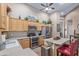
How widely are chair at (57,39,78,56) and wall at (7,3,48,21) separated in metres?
0.57

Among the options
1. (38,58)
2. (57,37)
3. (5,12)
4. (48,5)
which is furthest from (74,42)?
(5,12)

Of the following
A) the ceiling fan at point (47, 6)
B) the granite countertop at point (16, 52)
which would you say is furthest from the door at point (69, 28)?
the granite countertop at point (16, 52)

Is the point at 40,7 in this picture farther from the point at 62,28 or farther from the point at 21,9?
the point at 62,28

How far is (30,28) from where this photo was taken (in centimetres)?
176

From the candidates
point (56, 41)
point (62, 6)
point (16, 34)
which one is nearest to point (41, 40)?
point (56, 41)

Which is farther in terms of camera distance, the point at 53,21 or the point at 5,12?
the point at 53,21

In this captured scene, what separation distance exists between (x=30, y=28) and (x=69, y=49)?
2.47 ft

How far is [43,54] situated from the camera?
1608 mm

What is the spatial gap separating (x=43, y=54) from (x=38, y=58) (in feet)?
0.34

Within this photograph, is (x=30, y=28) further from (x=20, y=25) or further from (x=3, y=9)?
(x=3, y=9)

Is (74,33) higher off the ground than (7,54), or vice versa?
(74,33)

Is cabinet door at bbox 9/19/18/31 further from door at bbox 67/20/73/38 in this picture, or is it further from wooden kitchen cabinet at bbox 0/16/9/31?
door at bbox 67/20/73/38

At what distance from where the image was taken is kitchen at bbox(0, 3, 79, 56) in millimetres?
1613

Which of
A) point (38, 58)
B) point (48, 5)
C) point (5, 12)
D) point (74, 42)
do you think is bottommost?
point (38, 58)
